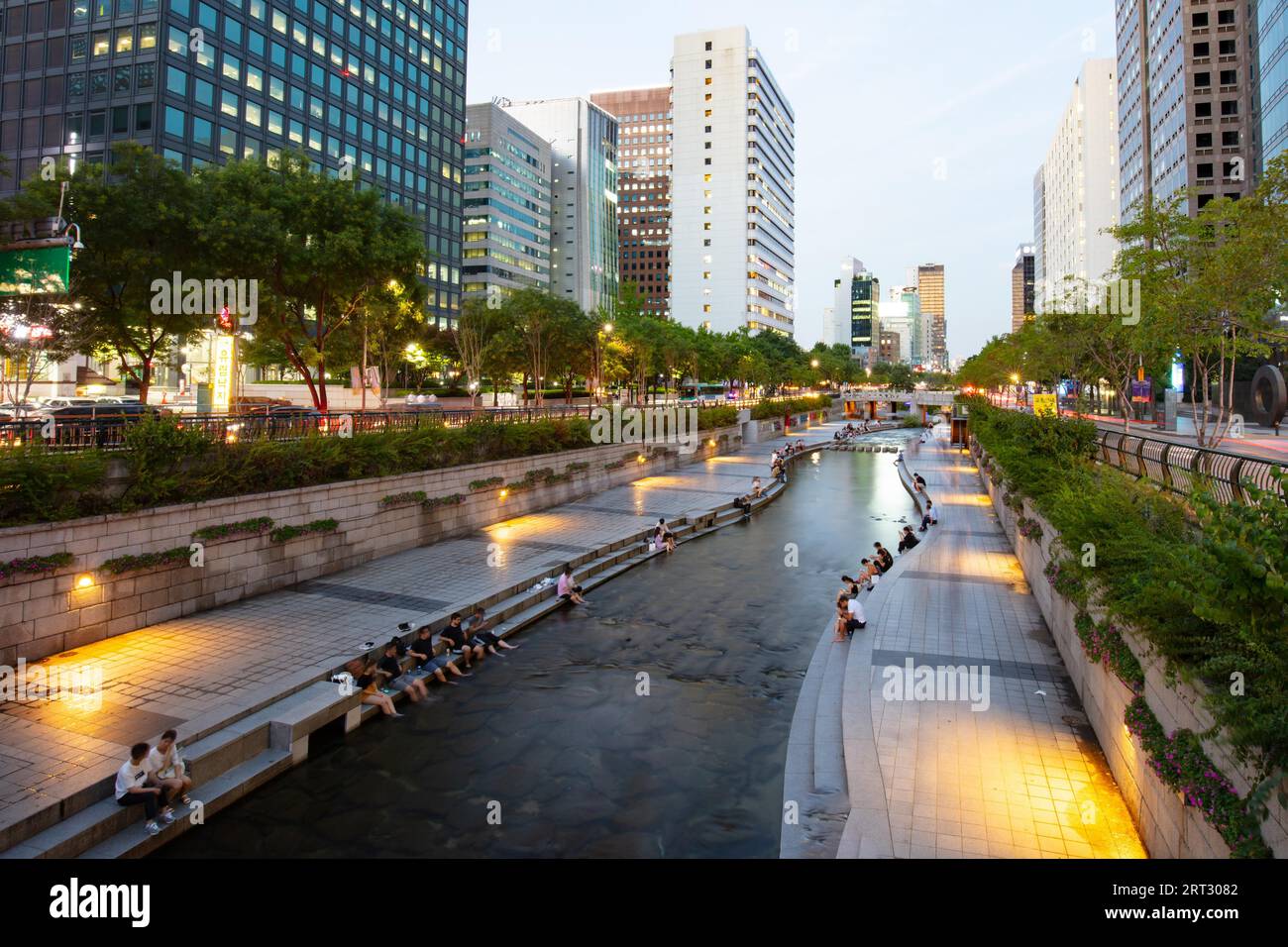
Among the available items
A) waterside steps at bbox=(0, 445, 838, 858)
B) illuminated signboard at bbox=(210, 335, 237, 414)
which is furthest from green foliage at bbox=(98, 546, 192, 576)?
illuminated signboard at bbox=(210, 335, 237, 414)

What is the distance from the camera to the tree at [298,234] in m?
23.8

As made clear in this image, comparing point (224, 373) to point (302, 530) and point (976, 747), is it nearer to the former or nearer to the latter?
point (302, 530)

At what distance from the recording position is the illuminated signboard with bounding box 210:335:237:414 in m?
23.4

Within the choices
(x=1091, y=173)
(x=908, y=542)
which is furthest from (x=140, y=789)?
(x=1091, y=173)

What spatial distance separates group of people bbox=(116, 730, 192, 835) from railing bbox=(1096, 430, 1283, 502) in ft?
43.7

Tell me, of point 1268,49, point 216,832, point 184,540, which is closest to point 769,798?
point 216,832

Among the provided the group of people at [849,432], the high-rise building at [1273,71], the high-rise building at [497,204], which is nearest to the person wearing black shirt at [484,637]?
the high-rise building at [1273,71]

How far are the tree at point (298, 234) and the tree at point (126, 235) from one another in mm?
834

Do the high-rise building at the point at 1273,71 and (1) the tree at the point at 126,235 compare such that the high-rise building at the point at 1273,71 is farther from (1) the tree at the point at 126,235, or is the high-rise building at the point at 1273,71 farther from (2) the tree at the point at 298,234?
(1) the tree at the point at 126,235

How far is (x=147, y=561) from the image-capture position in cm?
1525

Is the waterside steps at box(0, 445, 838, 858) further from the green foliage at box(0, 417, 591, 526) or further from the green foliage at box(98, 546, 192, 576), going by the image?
the green foliage at box(0, 417, 591, 526)

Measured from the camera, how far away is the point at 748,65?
144375 mm
